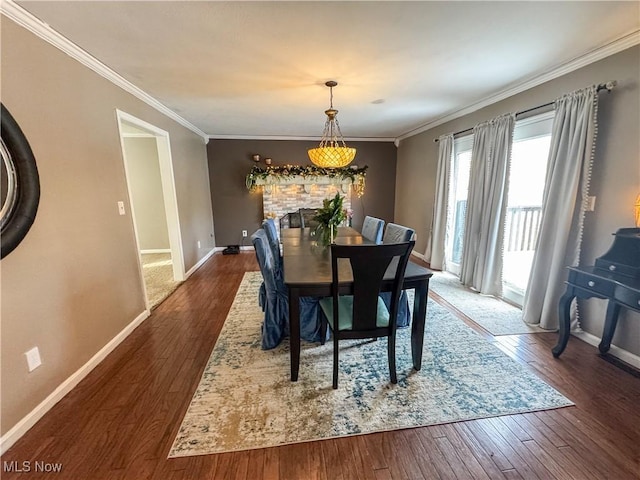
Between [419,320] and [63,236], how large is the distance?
96.9 inches

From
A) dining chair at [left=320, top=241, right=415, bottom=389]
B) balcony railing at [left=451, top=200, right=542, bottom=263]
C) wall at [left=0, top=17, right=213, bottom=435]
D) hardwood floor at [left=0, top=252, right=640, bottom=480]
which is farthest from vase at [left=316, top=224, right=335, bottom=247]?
balcony railing at [left=451, top=200, right=542, bottom=263]

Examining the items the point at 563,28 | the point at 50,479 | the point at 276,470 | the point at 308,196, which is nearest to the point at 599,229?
the point at 563,28

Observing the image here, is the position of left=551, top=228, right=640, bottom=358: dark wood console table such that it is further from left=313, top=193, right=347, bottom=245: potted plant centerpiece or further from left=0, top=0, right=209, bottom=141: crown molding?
left=0, top=0, right=209, bottom=141: crown molding

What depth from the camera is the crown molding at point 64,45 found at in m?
1.49

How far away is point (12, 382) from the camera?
56.6 inches

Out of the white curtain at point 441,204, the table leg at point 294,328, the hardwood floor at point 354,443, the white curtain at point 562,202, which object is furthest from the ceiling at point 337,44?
the hardwood floor at point 354,443

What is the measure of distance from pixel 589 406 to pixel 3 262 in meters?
3.37

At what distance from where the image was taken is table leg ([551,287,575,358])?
2.01 m

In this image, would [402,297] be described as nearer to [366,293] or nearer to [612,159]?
[366,293]

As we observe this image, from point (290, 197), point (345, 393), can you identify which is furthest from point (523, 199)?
point (290, 197)

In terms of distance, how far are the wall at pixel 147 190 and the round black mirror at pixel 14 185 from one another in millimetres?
3837

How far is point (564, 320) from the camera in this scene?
2.05 m

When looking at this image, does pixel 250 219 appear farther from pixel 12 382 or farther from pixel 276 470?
pixel 276 470

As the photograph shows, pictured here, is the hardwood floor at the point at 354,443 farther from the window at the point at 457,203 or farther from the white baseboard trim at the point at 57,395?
the window at the point at 457,203
